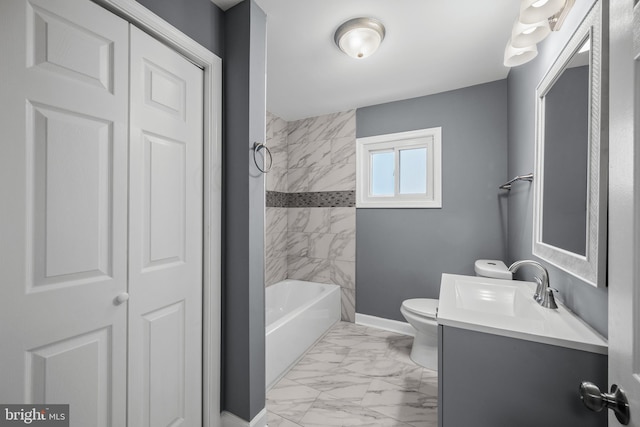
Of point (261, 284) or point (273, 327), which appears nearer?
point (261, 284)

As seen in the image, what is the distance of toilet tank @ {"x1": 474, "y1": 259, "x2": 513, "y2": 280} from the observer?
6.31 ft

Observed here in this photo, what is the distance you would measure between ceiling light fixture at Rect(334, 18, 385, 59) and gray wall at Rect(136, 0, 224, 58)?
747 mm

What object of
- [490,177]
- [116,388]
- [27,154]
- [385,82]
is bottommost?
[116,388]

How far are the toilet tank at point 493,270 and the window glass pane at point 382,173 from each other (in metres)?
1.14

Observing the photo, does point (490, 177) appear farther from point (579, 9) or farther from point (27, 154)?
point (27, 154)

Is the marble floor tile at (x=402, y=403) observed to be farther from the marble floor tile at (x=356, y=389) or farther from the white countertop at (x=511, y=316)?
the white countertop at (x=511, y=316)

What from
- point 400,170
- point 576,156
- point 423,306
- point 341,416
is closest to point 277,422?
point 341,416

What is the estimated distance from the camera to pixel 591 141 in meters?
0.94

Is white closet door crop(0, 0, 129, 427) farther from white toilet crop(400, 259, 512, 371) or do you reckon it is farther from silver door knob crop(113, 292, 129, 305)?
white toilet crop(400, 259, 512, 371)

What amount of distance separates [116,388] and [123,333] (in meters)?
0.22

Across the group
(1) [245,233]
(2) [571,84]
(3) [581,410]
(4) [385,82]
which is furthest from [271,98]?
(3) [581,410]
